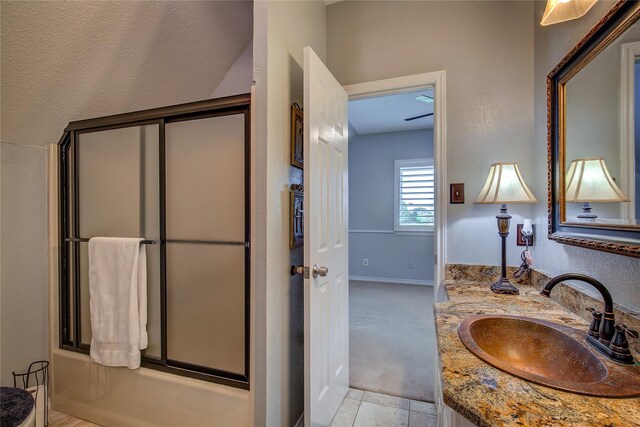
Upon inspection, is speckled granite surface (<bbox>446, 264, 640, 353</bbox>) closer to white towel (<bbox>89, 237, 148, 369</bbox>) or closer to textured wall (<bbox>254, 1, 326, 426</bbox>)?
textured wall (<bbox>254, 1, 326, 426</bbox>)

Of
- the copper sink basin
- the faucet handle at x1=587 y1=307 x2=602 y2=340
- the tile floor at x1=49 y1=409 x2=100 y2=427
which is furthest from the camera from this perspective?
the tile floor at x1=49 y1=409 x2=100 y2=427

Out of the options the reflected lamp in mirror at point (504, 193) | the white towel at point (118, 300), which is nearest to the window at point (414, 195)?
the reflected lamp in mirror at point (504, 193)

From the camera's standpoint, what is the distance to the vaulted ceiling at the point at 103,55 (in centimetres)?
135

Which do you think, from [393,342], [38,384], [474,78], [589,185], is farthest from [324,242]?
[38,384]

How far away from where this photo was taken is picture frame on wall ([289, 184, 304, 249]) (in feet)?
4.79

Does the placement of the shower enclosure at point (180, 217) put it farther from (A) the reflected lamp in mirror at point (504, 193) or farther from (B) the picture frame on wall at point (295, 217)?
(A) the reflected lamp in mirror at point (504, 193)

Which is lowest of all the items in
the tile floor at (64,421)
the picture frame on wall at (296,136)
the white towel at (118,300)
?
the tile floor at (64,421)

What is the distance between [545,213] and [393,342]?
188 centimetres

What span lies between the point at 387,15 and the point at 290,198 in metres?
1.49

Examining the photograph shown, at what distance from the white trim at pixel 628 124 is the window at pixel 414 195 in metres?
4.09

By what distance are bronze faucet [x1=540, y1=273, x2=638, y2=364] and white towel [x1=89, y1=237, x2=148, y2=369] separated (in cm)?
191

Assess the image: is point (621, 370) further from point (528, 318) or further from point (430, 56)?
point (430, 56)

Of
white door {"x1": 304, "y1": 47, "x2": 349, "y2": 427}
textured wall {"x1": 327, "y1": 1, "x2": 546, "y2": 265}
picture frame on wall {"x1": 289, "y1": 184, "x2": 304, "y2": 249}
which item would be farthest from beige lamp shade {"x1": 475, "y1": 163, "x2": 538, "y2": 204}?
picture frame on wall {"x1": 289, "y1": 184, "x2": 304, "y2": 249}

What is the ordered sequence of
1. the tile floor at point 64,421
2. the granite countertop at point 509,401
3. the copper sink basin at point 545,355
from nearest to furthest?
the granite countertop at point 509,401 < the copper sink basin at point 545,355 < the tile floor at point 64,421
